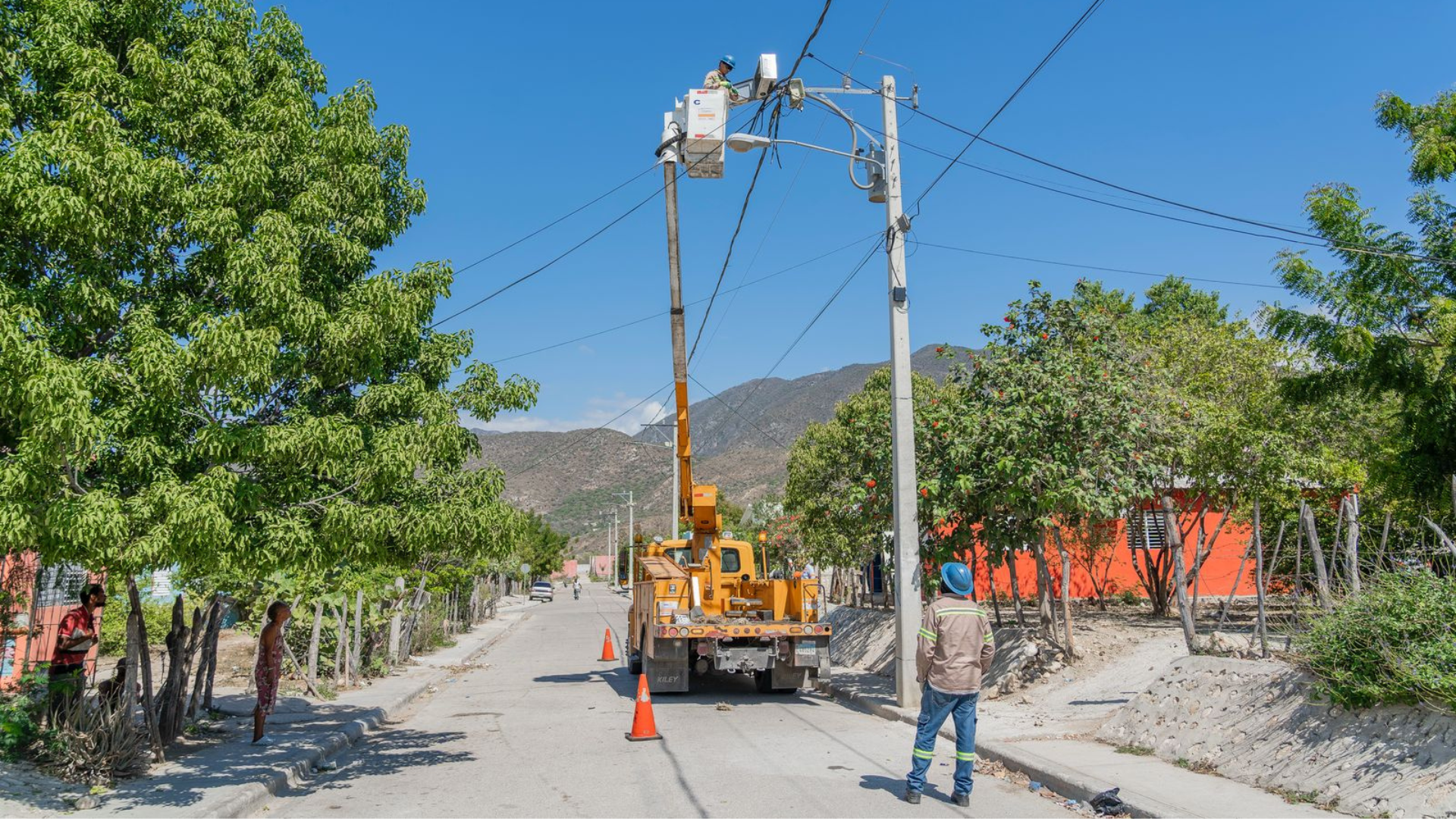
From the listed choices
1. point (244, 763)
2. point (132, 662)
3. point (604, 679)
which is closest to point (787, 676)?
point (604, 679)

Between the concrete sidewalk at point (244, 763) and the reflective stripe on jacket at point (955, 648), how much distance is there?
5.48 meters

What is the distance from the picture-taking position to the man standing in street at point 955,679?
7730 mm

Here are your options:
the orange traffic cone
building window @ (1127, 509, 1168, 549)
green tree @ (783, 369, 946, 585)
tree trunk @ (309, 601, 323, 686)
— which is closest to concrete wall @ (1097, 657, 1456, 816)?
green tree @ (783, 369, 946, 585)

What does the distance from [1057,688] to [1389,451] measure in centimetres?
914

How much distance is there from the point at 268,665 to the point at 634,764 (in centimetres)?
429

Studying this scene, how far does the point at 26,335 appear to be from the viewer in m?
6.75

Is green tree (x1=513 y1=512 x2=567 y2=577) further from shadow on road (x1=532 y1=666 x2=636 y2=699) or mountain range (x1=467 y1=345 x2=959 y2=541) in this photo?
mountain range (x1=467 y1=345 x2=959 y2=541)

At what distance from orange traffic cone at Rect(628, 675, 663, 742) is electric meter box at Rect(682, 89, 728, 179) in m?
6.23

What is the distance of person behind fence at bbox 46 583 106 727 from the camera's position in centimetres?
865

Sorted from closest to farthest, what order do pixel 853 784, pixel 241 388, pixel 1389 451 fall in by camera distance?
pixel 241 388 < pixel 853 784 < pixel 1389 451

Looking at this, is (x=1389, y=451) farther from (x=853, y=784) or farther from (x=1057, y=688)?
(x=853, y=784)

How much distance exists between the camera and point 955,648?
7.80 metres

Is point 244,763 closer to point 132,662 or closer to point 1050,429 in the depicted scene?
point 132,662

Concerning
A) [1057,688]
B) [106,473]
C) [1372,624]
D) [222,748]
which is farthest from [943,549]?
[106,473]
